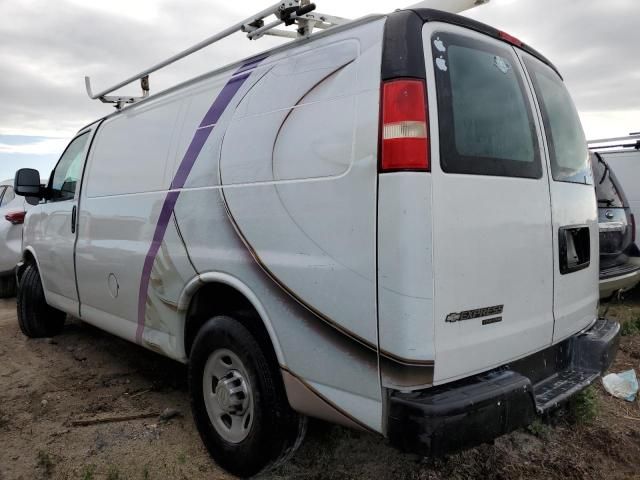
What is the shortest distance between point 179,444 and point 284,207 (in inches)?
67.8

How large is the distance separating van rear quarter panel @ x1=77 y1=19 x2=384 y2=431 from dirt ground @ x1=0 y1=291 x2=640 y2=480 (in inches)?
23.0

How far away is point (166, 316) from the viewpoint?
321 centimetres

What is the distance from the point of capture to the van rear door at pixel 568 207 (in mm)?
2604

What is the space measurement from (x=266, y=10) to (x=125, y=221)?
66.6 inches

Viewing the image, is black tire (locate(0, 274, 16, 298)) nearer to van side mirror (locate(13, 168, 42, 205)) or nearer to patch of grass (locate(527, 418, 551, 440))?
van side mirror (locate(13, 168, 42, 205))

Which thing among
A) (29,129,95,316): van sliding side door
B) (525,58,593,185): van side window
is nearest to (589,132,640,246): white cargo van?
(525,58,593,185): van side window

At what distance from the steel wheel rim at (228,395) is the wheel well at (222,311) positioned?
7.1 inches

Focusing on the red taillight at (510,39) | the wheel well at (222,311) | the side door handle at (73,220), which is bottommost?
the wheel well at (222,311)

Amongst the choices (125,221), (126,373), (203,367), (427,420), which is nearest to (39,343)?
(126,373)

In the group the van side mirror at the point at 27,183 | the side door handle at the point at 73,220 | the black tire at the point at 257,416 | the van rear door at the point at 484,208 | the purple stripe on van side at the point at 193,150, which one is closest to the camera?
the van rear door at the point at 484,208

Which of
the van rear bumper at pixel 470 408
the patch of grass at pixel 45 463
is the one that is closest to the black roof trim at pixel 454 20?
the van rear bumper at pixel 470 408

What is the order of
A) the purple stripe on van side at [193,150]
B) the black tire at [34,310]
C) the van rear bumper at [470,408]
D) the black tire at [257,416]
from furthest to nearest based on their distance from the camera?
the black tire at [34,310] < the purple stripe on van side at [193,150] < the black tire at [257,416] < the van rear bumper at [470,408]

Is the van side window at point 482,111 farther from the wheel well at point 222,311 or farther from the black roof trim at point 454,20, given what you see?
the wheel well at point 222,311

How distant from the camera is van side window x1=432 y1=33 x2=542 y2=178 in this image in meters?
2.12
